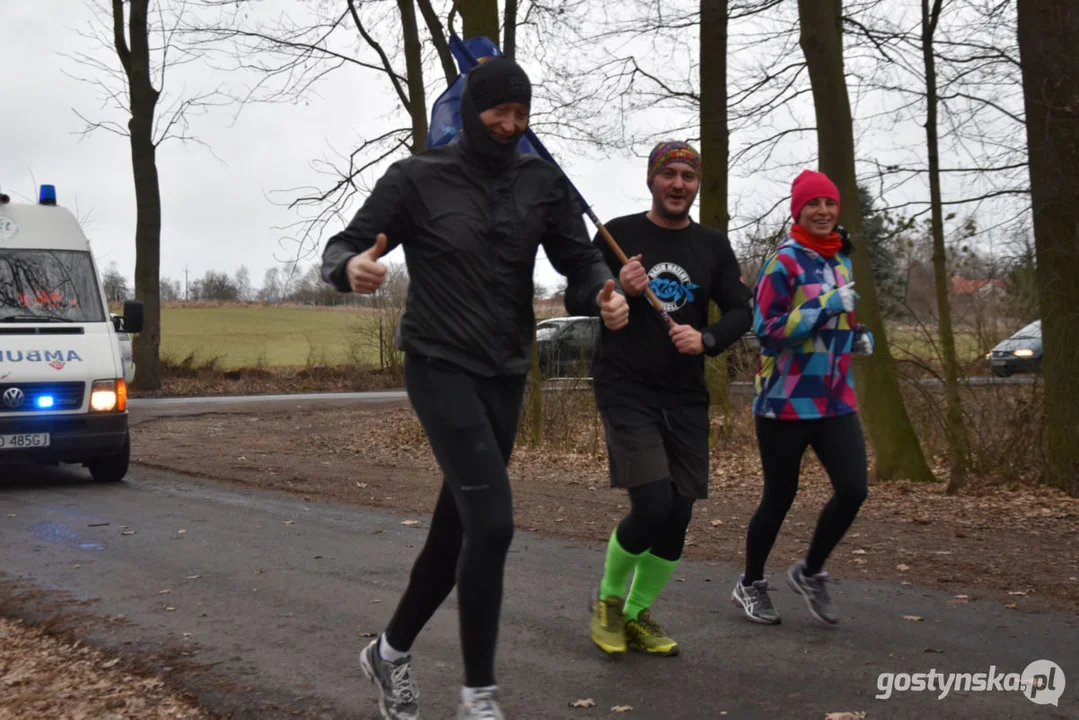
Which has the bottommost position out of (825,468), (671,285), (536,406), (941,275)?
(536,406)

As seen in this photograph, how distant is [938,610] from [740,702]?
1.85m

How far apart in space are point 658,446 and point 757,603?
1.10 meters

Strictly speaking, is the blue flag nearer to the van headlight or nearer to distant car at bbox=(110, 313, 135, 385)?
the van headlight

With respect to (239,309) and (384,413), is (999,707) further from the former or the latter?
(239,309)

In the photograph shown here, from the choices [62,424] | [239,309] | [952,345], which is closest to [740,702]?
[952,345]

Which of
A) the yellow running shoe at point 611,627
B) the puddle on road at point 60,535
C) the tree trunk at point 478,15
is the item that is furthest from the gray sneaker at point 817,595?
the tree trunk at point 478,15

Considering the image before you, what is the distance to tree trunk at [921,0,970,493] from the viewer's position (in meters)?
10.1

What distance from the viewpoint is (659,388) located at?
4.63 m

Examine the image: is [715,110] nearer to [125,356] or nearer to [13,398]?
[125,356]

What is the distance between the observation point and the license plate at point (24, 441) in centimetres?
1012

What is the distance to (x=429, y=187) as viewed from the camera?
12.0 ft

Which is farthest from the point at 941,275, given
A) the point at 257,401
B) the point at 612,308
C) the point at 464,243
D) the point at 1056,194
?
the point at 257,401

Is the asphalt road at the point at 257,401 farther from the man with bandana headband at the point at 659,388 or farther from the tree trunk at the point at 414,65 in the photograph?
the man with bandana headband at the point at 659,388

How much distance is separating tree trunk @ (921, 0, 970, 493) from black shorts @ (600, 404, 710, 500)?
20.5 ft
